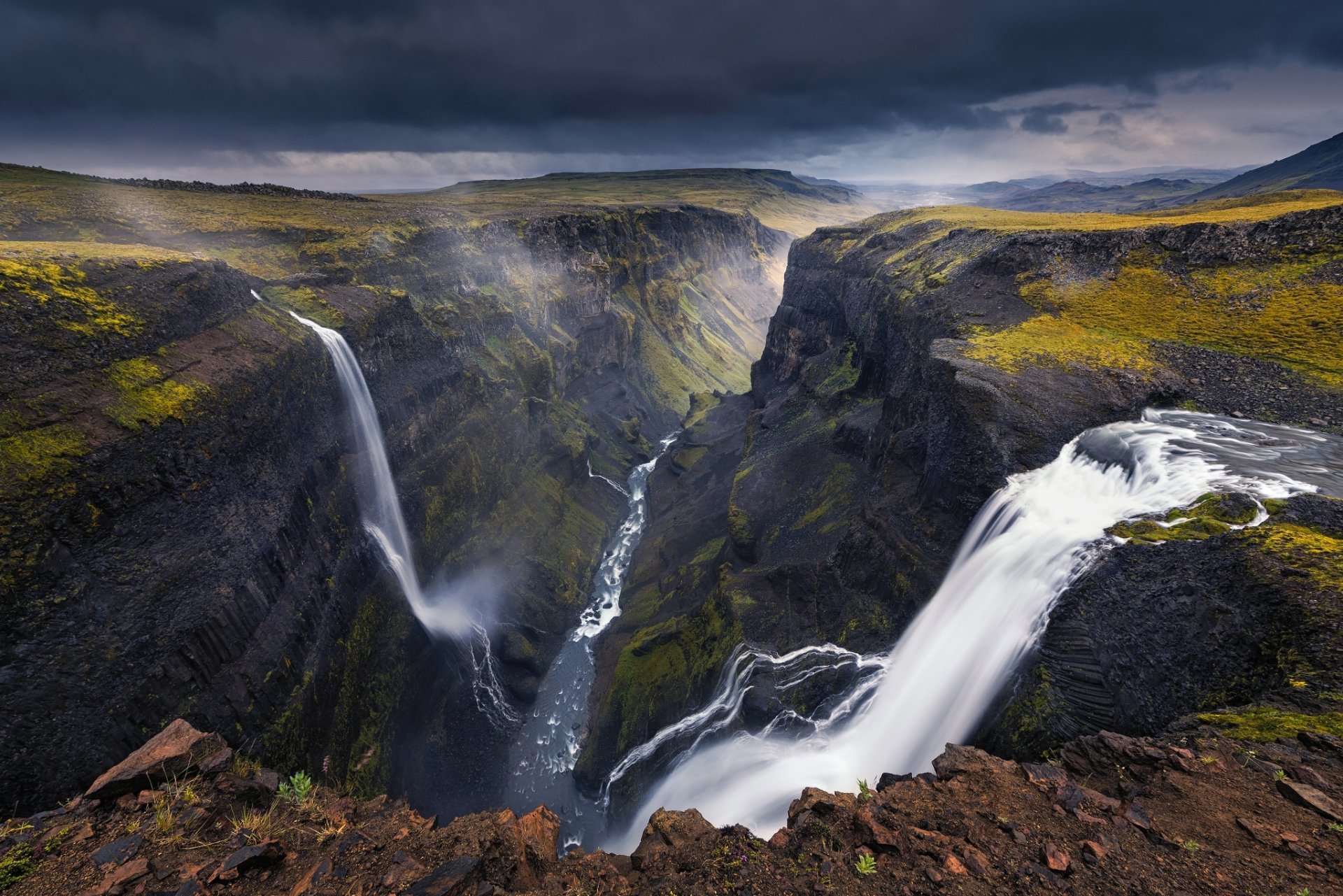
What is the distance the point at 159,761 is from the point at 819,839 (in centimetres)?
1306

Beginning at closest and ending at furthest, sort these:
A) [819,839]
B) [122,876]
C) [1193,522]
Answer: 1. [122,876]
2. [819,839]
3. [1193,522]

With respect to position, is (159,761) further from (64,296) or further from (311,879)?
(64,296)

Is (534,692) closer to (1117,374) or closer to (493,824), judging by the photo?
(493,824)

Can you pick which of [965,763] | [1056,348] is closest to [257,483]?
[965,763]

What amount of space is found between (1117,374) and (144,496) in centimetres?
3996

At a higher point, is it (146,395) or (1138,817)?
(146,395)

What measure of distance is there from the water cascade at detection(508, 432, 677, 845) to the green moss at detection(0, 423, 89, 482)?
2772 centimetres

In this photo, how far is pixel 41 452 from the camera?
55.6 ft

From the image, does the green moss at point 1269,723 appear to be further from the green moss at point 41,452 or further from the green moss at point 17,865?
the green moss at point 41,452

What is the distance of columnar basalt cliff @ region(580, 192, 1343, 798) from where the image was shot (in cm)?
2228

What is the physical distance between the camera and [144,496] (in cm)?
1945

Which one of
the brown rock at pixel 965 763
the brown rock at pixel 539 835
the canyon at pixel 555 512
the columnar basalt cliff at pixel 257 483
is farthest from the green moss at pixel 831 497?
the brown rock at pixel 539 835

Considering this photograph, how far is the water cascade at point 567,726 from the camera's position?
106 feet

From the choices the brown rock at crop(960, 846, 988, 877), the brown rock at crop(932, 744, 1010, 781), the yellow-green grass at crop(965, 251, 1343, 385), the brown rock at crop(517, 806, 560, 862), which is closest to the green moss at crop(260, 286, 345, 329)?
the brown rock at crop(517, 806, 560, 862)
